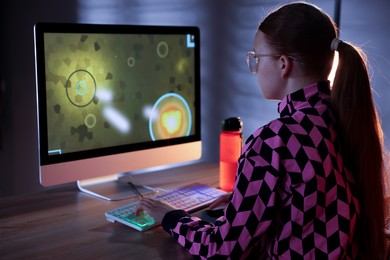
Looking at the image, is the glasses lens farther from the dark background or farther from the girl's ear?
the dark background

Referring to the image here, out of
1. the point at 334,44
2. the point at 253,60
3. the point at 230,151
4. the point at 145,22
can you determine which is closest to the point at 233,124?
the point at 230,151

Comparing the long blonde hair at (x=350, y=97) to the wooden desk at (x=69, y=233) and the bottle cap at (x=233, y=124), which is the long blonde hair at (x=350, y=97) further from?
the bottle cap at (x=233, y=124)

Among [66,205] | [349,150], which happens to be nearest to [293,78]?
[349,150]

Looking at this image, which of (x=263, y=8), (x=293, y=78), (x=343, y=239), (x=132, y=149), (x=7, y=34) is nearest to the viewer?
(x=343, y=239)

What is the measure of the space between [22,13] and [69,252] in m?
1.87

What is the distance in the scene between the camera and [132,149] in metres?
1.64

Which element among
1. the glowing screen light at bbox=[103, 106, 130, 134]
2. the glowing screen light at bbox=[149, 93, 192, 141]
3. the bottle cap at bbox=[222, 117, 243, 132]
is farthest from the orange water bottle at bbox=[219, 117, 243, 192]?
the glowing screen light at bbox=[103, 106, 130, 134]

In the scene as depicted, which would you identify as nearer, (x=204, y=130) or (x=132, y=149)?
(x=132, y=149)

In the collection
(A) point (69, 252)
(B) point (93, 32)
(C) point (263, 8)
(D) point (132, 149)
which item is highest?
(C) point (263, 8)

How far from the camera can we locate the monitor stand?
1574mm

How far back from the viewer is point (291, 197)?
39.5 inches

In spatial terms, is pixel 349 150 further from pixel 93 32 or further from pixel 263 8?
pixel 263 8

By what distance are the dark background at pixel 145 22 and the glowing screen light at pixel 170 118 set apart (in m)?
0.61

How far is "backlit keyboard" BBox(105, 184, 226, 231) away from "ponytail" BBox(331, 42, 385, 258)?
51 centimetres
